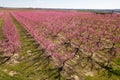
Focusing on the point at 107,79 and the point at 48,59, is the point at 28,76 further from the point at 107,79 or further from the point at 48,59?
the point at 107,79

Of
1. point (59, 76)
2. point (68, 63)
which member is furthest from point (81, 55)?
point (59, 76)

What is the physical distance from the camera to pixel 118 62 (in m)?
11.6

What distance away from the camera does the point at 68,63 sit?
11.4m

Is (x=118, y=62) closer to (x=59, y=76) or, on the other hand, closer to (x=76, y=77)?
(x=76, y=77)

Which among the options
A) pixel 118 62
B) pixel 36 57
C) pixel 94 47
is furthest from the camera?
pixel 94 47

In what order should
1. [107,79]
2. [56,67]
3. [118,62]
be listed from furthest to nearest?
[118,62], [56,67], [107,79]

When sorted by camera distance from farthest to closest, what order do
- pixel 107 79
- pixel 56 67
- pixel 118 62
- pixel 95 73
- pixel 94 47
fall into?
pixel 94 47, pixel 118 62, pixel 56 67, pixel 95 73, pixel 107 79

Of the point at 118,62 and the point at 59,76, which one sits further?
the point at 118,62

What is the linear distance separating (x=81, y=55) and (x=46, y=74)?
4.01 meters

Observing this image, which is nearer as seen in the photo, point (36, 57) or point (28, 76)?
point (28, 76)

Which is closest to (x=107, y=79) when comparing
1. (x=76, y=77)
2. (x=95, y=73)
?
(x=95, y=73)

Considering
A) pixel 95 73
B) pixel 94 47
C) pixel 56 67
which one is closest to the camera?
pixel 95 73

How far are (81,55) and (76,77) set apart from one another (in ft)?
12.1

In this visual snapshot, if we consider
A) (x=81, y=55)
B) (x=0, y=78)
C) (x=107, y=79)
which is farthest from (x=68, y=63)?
(x=0, y=78)
